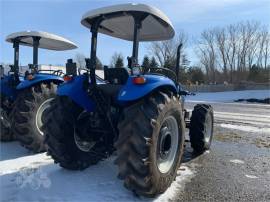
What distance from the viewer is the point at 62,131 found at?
5.22 meters

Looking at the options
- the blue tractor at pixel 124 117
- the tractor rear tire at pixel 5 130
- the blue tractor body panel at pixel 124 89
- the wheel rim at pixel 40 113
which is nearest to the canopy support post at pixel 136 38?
the blue tractor at pixel 124 117

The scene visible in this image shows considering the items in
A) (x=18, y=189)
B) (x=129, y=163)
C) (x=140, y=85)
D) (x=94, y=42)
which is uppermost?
(x=94, y=42)

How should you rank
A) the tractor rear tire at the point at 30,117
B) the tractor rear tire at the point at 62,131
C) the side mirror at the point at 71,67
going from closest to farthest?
1. the tractor rear tire at the point at 62,131
2. the side mirror at the point at 71,67
3. the tractor rear tire at the point at 30,117

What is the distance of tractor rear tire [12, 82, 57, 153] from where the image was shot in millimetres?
6781

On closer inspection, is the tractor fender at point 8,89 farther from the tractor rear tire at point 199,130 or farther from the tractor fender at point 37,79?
the tractor rear tire at point 199,130

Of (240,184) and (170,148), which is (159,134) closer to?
(170,148)

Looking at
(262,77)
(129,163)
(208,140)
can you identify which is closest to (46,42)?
(208,140)

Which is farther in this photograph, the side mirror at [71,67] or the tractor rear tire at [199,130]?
the tractor rear tire at [199,130]

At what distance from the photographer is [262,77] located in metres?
53.9

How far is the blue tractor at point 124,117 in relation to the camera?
13.8 feet

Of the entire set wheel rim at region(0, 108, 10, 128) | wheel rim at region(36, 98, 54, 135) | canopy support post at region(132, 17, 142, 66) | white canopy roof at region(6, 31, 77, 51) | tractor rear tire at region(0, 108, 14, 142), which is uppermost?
white canopy roof at region(6, 31, 77, 51)

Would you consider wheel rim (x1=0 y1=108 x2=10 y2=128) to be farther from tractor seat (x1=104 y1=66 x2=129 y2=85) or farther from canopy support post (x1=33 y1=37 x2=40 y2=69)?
tractor seat (x1=104 y1=66 x2=129 y2=85)

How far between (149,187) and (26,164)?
261 centimetres

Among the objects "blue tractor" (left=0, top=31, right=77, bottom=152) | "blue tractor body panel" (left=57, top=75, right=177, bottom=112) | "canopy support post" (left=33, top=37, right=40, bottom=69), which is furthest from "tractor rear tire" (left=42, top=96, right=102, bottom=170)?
"canopy support post" (left=33, top=37, right=40, bottom=69)
